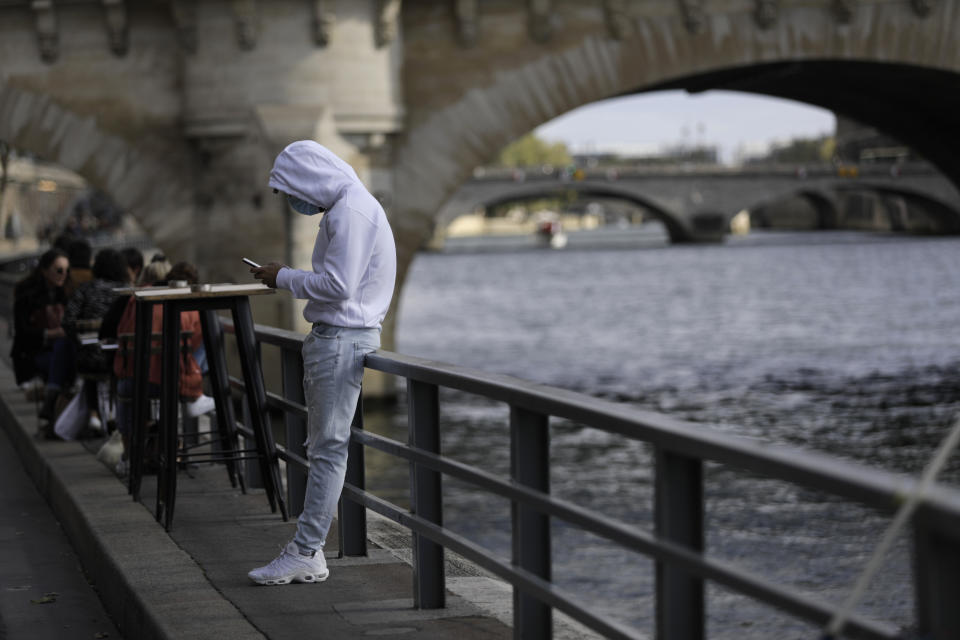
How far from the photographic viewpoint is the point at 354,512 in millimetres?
5691

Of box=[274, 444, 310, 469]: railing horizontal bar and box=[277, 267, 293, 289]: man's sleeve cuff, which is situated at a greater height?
box=[277, 267, 293, 289]: man's sleeve cuff

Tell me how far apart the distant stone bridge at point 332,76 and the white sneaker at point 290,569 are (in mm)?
12917

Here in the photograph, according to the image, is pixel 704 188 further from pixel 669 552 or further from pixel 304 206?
pixel 669 552

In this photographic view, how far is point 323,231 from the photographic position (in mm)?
5039

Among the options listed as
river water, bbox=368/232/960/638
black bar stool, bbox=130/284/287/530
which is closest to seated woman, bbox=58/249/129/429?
black bar stool, bbox=130/284/287/530

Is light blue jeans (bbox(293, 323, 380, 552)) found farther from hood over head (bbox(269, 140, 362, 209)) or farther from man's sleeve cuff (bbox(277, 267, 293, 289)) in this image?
hood over head (bbox(269, 140, 362, 209))

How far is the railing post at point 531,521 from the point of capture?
13.1 feet

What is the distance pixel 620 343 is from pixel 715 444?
95.6ft

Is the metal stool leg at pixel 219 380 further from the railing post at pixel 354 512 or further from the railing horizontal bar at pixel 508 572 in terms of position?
the railing horizontal bar at pixel 508 572

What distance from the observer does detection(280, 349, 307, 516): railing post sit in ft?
21.2

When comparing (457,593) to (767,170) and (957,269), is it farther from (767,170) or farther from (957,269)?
(767,170)

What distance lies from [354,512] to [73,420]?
13.2ft

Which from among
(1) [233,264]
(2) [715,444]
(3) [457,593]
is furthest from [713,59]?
(2) [715,444]

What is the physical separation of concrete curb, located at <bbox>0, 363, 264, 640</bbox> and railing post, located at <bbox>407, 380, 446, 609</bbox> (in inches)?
22.1
